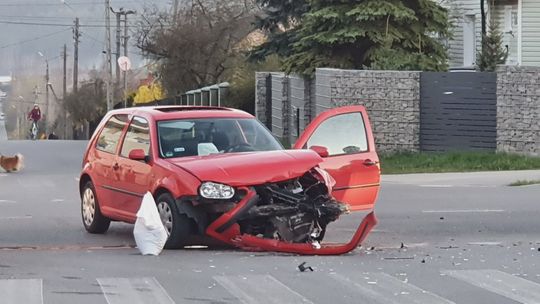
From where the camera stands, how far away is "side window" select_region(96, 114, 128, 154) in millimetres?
14133

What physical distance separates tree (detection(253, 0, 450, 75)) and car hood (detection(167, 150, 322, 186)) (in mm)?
17491

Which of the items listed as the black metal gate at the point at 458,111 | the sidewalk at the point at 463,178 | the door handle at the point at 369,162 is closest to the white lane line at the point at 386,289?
the door handle at the point at 369,162

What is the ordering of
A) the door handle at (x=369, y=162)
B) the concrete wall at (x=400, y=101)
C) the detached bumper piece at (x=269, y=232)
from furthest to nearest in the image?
1. the concrete wall at (x=400, y=101)
2. the door handle at (x=369, y=162)
3. the detached bumper piece at (x=269, y=232)

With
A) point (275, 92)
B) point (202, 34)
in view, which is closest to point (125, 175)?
point (275, 92)

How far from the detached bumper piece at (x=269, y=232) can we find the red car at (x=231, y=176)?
11 mm

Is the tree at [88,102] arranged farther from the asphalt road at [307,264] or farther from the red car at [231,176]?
the red car at [231,176]

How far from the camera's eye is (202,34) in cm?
4975

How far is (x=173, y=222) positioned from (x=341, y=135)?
2.86 m

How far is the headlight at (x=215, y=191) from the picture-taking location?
11.8 metres

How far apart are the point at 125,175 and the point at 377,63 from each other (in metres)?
17.0

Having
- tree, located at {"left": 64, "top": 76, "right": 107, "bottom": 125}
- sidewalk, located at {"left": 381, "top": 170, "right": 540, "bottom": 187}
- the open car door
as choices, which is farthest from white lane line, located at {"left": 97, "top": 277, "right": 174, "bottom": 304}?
tree, located at {"left": 64, "top": 76, "right": 107, "bottom": 125}

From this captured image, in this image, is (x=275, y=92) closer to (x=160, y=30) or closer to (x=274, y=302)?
(x=160, y=30)

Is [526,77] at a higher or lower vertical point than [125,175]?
higher

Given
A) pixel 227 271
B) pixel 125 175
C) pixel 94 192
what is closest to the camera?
pixel 227 271
